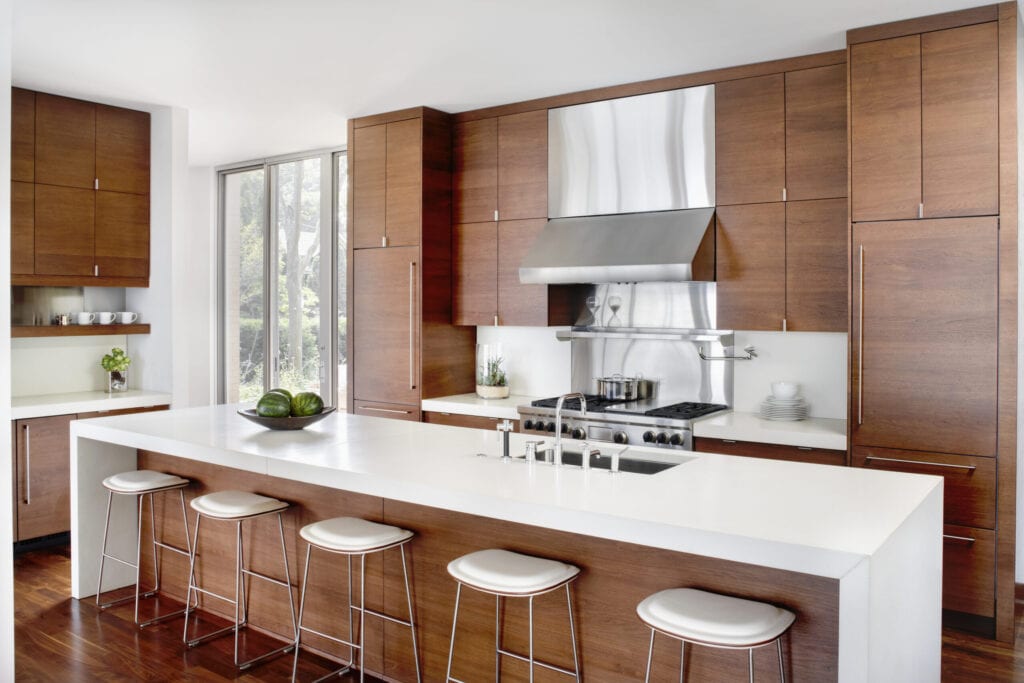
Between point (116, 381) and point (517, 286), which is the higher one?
point (517, 286)

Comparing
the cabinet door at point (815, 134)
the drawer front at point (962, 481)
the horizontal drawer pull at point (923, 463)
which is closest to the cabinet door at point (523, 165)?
the cabinet door at point (815, 134)

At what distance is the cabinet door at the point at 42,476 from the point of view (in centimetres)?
469

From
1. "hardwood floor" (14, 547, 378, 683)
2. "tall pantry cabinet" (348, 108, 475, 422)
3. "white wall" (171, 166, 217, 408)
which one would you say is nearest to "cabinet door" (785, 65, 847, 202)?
"tall pantry cabinet" (348, 108, 475, 422)

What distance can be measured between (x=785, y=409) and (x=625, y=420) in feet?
2.80

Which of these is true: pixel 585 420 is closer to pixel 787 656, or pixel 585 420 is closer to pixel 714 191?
pixel 714 191

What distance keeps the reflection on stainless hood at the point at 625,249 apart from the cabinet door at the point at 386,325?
2.79ft

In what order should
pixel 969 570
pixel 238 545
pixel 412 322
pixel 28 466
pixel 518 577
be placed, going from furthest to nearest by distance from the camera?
pixel 412 322 → pixel 28 466 → pixel 969 570 → pixel 238 545 → pixel 518 577

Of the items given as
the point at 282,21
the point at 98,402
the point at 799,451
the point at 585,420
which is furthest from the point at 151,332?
the point at 799,451

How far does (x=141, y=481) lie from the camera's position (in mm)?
3811

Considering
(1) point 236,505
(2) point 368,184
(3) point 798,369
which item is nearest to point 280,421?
(1) point 236,505

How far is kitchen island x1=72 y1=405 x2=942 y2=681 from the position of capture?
1.95 m

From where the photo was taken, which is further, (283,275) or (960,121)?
(283,275)

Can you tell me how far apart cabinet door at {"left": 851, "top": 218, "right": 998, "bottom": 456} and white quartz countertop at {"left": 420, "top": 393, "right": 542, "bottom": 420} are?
2015 mm

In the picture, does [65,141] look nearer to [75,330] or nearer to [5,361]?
[75,330]
